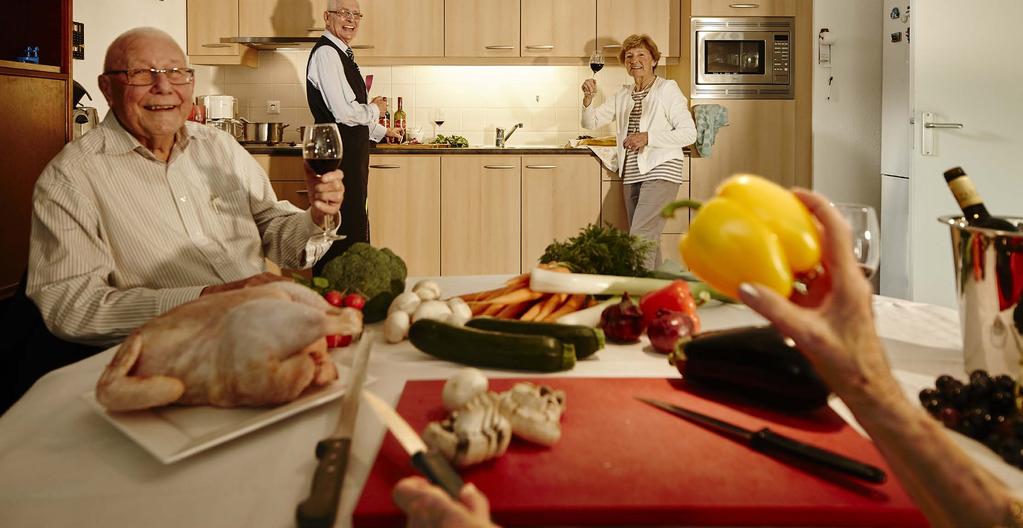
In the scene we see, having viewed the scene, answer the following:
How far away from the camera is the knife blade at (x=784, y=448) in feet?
2.38

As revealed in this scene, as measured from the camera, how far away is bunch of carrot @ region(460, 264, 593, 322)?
143cm

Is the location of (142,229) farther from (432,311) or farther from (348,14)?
(348,14)

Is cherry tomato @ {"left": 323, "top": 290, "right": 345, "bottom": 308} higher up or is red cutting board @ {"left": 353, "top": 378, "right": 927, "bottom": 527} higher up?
cherry tomato @ {"left": 323, "top": 290, "right": 345, "bottom": 308}

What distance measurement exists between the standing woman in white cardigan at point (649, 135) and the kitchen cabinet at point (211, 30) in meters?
2.57

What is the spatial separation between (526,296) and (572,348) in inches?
12.7

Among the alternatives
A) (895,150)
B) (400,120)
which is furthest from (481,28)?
(895,150)

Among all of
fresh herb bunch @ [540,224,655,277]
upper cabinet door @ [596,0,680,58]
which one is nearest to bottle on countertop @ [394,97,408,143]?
upper cabinet door @ [596,0,680,58]

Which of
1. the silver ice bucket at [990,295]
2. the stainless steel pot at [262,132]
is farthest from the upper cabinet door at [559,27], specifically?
the silver ice bucket at [990,295]

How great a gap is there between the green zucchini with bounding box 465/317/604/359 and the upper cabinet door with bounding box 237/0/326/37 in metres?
4.50

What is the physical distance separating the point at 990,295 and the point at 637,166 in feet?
12.8

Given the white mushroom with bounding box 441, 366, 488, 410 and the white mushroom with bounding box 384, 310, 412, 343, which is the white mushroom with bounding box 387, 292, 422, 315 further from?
the white mushroom with bounding box 441, 366, 488, 410

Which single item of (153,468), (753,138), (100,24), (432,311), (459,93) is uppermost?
(100,24)

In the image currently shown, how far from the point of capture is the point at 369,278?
1.45 metres

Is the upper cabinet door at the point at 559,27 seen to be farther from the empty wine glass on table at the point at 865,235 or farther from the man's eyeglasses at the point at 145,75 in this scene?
the empty wine glass on table at the point at 865,235
